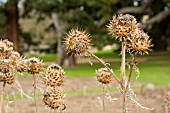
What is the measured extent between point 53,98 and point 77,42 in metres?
0.35

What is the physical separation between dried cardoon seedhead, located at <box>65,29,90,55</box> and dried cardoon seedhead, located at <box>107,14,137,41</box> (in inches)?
5.3

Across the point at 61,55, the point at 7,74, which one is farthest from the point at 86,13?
the point at 7,74

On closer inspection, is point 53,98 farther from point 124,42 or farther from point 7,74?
point 124,42

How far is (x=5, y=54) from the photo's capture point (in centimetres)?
249

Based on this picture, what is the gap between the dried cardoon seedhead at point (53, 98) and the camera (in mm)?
2396

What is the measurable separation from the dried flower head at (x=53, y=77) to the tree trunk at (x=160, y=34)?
4132 cm

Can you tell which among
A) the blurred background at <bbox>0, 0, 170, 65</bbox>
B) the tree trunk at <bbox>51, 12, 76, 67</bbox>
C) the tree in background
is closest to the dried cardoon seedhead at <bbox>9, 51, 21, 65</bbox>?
the blurred background at <bbox>0, 0, 170, 65</bbox>

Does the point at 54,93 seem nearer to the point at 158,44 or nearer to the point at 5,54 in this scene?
the point at 5,54

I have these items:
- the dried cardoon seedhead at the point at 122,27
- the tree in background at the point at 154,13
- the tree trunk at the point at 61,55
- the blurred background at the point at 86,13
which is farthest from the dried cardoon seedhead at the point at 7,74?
the tree trunk at the point at 61,55

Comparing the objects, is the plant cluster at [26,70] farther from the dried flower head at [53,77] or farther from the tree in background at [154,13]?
the tree in background at [154,13]

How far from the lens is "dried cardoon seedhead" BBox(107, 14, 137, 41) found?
224cm

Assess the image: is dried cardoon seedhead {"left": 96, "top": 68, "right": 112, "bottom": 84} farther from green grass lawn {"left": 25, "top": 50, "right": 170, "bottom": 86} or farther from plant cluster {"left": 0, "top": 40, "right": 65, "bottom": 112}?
green grass lawn {"left": 25, "top": 50, "right": 170, "bottom": 86}

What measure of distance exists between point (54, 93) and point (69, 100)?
1079 cm

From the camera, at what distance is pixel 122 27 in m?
2.24
